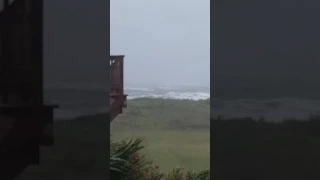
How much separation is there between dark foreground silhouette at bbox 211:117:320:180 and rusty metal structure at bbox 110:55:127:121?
0.92 meters

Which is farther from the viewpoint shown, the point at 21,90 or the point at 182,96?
the point at 182,96

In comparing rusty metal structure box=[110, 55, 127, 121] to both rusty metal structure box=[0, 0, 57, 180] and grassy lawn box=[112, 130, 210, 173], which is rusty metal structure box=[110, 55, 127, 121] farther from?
rusty metal structure box=[0, 0, 57, 180]

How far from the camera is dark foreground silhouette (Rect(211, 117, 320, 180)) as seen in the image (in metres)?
2.47

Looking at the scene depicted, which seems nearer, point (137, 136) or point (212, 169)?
point (212, 169)

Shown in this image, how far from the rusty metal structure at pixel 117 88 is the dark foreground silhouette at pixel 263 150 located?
92 centimetres

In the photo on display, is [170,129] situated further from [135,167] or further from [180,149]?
[135,167]

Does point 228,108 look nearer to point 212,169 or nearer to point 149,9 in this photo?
point 212,169

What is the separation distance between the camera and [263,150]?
2.48 meters

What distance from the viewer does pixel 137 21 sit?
10.1ft

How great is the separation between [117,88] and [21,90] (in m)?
0.90

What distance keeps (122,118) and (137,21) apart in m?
0.80

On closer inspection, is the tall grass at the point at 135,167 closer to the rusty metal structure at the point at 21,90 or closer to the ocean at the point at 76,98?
the ocean at the point at 76,98

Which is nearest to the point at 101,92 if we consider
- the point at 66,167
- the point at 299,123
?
the point at 66,167

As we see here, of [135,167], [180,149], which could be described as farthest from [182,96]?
[135,167]
